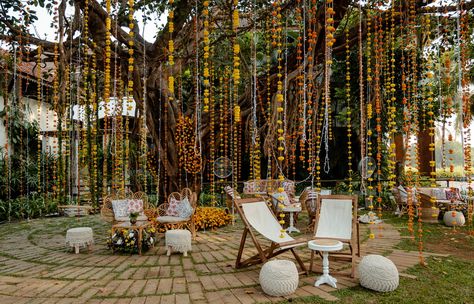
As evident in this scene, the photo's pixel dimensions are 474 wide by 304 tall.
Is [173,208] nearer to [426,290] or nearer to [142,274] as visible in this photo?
[142,274]

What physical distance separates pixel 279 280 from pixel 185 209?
10.4ft

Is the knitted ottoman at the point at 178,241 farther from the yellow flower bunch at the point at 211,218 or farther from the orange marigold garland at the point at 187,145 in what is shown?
the orange marigold garland at the point at 187,145

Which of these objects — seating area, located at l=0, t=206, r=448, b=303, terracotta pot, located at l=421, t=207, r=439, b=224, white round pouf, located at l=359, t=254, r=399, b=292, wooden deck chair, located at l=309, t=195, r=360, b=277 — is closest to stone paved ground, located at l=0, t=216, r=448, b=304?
seating area, located at l=0, t=206, r=448, b=303

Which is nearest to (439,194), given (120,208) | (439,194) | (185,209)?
(439,194)

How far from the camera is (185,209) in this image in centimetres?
625

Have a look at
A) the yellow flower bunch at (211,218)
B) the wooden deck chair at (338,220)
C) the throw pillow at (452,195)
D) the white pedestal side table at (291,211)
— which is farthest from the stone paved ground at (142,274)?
the throw pillow at (452,195)

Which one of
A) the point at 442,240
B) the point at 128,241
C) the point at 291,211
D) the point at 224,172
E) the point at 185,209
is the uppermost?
the point at 224,172

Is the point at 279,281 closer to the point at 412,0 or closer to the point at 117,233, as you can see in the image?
the point at 117,233

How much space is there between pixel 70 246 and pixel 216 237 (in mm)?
2323

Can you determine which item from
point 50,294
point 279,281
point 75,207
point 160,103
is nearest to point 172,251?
point 50,294

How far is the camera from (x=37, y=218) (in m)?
9.52

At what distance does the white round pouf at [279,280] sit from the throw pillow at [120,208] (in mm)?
3417

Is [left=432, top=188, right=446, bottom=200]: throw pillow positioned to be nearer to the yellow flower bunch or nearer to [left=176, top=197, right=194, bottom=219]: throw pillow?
the yellow flower bunch

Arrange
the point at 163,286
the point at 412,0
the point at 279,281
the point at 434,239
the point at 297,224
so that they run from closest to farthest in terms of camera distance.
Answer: the point at 279,281 < the point at 163,286 < the point at 412,0 < the point at 434,239 < the point at 297,224
